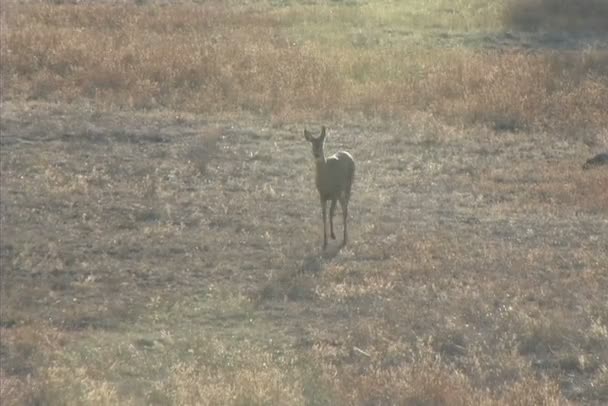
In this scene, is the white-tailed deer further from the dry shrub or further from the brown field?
the dry shrub

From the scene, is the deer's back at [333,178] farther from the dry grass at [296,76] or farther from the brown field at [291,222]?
the dry grass at [296,76]

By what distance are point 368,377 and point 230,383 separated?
915 millimetres

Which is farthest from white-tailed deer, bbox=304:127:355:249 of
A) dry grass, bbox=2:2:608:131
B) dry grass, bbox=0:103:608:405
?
dry grass, bbox=2:2:608:131

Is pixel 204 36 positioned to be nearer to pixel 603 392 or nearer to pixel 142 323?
pixel 142 323

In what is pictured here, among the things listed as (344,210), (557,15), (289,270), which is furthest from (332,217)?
(557,15)

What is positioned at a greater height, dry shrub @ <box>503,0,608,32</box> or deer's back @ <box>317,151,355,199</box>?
deer's back @ <box>317,151,355,199</box>

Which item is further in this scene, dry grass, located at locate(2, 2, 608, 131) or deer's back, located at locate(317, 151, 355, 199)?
dry grass, located at locate(2, 2, 608, 131)

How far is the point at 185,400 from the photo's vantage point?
8.30 m

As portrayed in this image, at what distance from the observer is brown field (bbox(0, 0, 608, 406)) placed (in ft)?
30.1

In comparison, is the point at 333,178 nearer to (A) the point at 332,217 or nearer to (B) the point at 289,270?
(A) the point at 332,217

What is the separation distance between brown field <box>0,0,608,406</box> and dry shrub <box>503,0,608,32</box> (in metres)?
2.69

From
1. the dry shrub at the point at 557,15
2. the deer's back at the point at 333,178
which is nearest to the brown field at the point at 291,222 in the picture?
the deer's back at the point at 333,178

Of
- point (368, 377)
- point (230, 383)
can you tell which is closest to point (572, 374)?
point (368, 377)

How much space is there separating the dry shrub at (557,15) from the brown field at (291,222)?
8.81 ft
